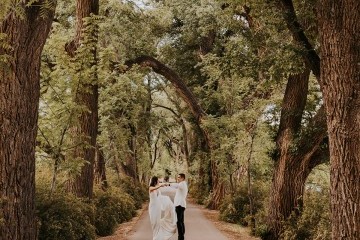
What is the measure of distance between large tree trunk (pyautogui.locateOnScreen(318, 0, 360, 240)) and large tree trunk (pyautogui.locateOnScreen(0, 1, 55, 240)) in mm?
4606

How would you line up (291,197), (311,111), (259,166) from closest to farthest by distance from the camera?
(291,197) < (311,111) < (259,166)

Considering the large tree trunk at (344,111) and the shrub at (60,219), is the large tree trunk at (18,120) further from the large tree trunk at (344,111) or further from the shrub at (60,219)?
the large tree trunk at (344,111)

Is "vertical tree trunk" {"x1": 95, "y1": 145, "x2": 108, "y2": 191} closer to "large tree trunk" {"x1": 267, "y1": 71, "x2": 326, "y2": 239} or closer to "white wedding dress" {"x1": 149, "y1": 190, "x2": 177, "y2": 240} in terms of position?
"white wedding dress" {"x1": 149, "y1": 190, "x2": 177, "y2": 240}

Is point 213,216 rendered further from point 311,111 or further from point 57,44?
point 57,44

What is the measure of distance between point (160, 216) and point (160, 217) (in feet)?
0.08

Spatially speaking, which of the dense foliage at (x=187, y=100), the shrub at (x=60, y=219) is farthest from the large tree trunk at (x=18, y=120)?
the shrub at (x=60, y=219)

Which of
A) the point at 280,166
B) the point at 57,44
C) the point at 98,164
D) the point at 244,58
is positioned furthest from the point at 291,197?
the point at 98,164

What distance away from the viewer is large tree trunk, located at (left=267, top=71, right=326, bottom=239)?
12523 mm

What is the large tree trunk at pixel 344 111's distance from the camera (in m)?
6.91

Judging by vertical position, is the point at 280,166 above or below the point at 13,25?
below

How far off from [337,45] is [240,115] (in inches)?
350

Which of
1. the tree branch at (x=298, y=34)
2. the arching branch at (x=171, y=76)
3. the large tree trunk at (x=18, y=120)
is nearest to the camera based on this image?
the large tree trunk at (x=18, y=120)

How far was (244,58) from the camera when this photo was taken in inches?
464

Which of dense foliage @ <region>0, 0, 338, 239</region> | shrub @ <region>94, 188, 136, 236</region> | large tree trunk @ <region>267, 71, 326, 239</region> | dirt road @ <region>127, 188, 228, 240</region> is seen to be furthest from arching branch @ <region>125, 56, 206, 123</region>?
large tree trunk @ <region>267, 71, 326, 239</region>
